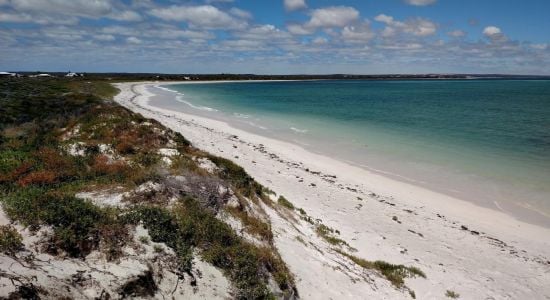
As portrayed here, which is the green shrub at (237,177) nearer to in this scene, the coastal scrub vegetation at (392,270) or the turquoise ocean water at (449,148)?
the coastal scrub vegetation at (392,270)

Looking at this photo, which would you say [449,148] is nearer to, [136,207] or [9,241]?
[136,207]

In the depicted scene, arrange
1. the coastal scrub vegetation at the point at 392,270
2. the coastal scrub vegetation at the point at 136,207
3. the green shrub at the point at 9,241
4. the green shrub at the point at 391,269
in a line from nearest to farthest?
the green shrub at the point at 9,241
the coastal scrub vegetation at the point at 136,207
the coastal scrub vegetation at the point at 392,270
the green shrub at the point at 391,269

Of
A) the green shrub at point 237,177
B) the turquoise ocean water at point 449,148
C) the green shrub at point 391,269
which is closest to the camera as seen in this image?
the green shrub at point 391,269

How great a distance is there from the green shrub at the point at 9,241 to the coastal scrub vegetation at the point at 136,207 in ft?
0.05

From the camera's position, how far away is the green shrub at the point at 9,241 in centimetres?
598

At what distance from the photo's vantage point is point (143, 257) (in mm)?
7020

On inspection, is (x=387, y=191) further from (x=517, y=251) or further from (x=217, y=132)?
(x=217, y=132)

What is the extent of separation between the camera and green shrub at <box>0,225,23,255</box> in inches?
235

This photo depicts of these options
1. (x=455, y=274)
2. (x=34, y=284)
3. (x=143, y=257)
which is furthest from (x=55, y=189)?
(x=455, y=274)

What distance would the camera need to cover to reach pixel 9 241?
243 inches

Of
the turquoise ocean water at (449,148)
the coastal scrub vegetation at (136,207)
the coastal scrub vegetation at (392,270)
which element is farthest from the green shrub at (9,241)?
the turquoise ocean water at (449,148)

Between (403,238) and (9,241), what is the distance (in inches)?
544

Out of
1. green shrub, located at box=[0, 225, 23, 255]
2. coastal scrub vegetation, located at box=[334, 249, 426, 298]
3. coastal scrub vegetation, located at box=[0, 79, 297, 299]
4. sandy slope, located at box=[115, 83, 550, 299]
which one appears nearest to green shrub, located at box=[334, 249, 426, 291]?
coastal scrub vegetation, located at box=[334, 249, 426, 298]

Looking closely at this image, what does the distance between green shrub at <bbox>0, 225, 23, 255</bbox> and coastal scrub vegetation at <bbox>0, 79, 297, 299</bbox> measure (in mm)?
15
